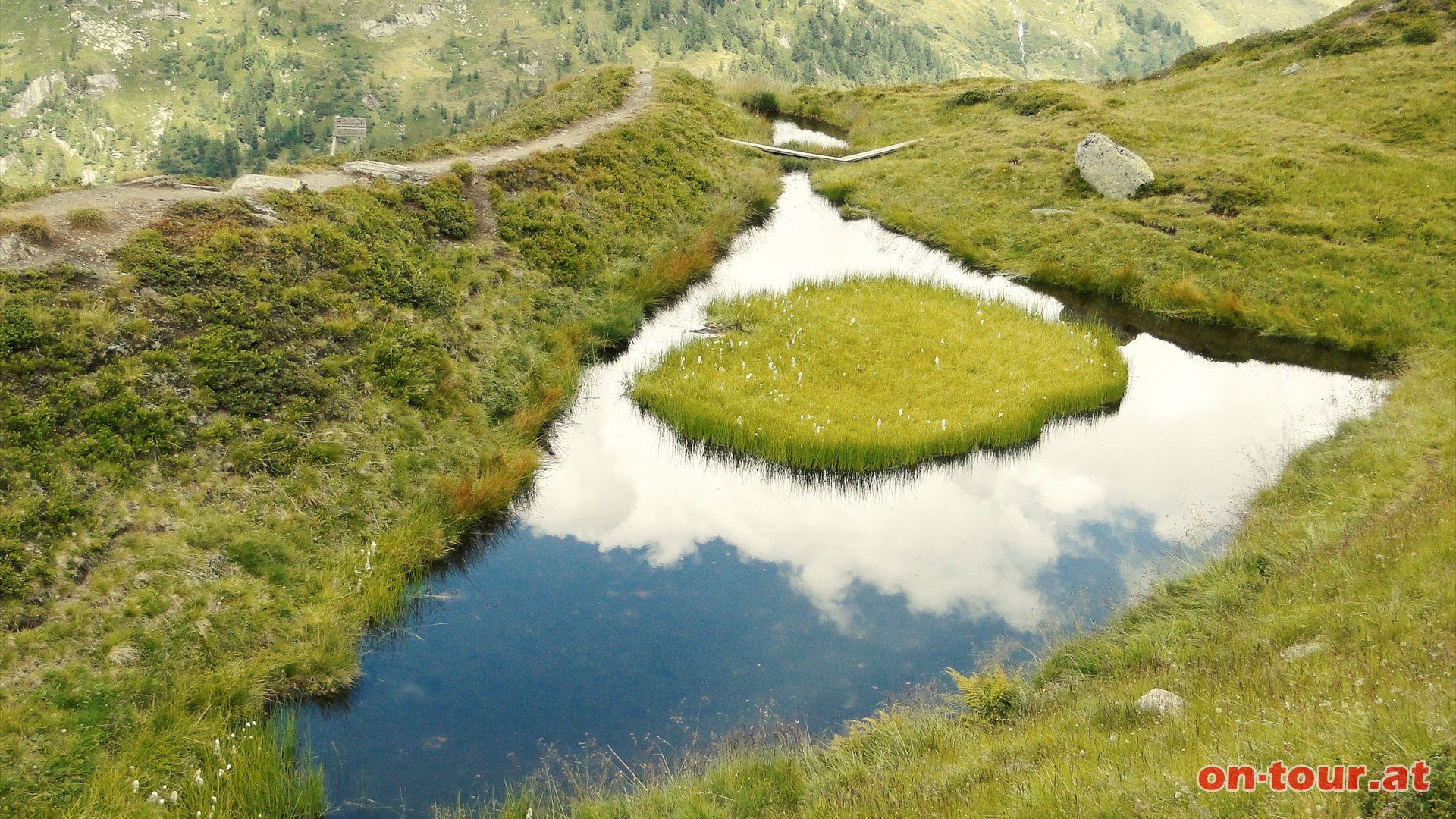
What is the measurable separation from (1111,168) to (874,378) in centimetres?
1913

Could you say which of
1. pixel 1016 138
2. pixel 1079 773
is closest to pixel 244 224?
pixel 1079 773

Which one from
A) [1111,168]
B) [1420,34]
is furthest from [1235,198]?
[1420,34]

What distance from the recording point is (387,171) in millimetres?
24375

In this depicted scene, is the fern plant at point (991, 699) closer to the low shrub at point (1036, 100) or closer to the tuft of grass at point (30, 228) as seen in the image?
the tuft of grass at point (30, 228)

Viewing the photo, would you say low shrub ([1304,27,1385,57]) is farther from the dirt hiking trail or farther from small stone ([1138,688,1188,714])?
small stone ([1138,688,1188,714])

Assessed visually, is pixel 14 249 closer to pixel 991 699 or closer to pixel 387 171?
pixel 387 171

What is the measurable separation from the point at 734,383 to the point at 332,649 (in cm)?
1089

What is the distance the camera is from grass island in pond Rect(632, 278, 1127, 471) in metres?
17.3

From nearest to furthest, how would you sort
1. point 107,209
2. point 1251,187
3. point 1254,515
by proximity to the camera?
point 1254,515 < point 107,209 < point 1251,187

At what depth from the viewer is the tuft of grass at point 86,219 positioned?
15688 millimetres

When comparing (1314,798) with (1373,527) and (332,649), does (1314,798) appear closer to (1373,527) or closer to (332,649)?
(1373,527)

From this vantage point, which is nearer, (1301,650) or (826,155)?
(1301,650)

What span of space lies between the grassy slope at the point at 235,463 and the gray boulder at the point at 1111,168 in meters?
22.0

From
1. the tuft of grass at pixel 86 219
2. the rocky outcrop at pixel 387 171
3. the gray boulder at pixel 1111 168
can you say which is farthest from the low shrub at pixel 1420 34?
the tuft of grass at pixel 86 219
